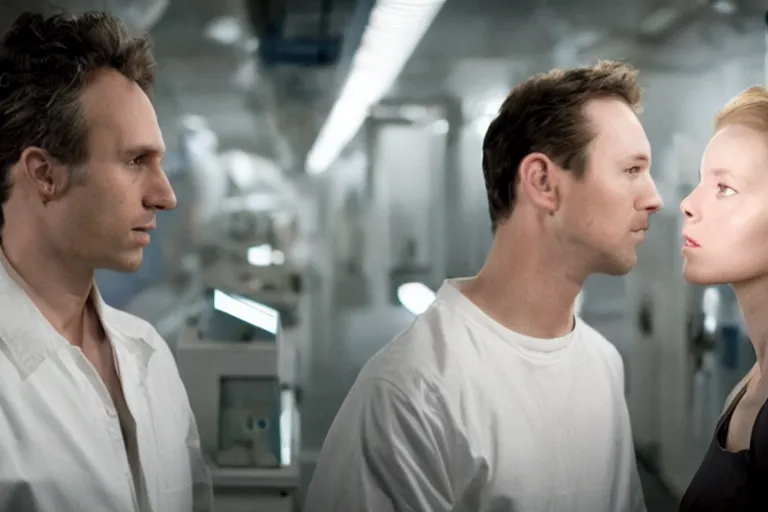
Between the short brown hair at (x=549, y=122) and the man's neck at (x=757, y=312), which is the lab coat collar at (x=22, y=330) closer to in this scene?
the short brown hair at (x=549, y=122)

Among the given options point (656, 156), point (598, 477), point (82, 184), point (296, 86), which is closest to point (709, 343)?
point (656, 156)

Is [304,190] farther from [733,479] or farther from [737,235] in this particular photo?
[733,479]

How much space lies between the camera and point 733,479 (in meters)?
1.40

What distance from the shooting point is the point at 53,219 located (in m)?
1.41

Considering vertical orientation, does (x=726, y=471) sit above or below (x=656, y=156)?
below

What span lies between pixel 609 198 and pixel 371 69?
686mm

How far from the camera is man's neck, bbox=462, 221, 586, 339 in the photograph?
1.64 metres

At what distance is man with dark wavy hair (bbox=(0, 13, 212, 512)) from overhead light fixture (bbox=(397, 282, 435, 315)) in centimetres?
72

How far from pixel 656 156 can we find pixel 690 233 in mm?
639

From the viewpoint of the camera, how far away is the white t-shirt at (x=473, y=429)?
59.7 inches

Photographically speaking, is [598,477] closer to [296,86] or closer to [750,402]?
[750,402]

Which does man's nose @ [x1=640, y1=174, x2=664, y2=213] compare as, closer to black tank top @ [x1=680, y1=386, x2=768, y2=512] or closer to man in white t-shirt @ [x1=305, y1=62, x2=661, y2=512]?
man in white t-shirt @ [x1=305, y1=62, x2=661, y2=512]

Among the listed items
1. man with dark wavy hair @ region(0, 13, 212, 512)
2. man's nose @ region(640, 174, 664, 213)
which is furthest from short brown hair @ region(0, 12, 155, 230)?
man's nose @ region(640, 174, 664, 213)

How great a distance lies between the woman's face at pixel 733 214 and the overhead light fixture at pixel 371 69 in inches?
29.1
